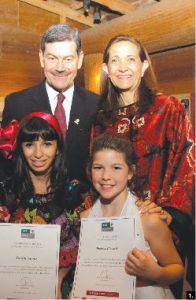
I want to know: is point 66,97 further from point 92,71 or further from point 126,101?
point 126,101

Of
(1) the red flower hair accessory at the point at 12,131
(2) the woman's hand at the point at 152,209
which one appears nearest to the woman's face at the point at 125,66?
(1) the red flower hair accessory at the point at 12,131

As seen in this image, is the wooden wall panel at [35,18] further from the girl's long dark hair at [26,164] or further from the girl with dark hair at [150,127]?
the girl's long dark hair at [26,164]

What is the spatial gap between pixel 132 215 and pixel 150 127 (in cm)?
35

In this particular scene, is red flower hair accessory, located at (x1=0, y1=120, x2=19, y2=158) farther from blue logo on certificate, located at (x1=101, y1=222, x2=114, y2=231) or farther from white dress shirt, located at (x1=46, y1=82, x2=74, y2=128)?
blue logo on certificate, located at (x1=101, y1=222, x2=114, y2=231)

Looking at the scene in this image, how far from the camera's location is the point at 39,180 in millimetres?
1683

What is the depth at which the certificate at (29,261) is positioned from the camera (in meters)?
1.62

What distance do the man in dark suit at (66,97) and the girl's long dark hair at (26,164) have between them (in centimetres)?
4

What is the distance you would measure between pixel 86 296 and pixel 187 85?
3.03 ft

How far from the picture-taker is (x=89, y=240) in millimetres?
1607

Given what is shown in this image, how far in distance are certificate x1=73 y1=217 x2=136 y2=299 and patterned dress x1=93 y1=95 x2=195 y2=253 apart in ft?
0.56

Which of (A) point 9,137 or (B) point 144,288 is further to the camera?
(A) point 9,137

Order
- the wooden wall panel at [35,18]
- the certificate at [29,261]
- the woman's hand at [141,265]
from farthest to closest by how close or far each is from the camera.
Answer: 1. the wooden wall panel at [35,18]
2. the certificate at [29,261]
3. the woman's hand at [141,265]

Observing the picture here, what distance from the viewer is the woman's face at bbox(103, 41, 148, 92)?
1596 mm

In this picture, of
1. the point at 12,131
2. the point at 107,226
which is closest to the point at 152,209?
the point at 107,226
